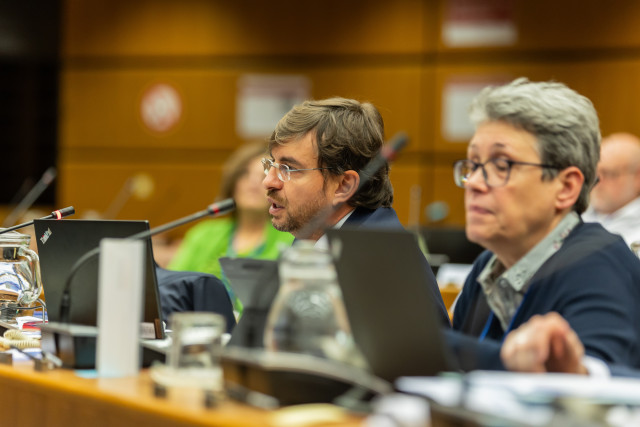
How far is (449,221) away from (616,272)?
4.11 metres

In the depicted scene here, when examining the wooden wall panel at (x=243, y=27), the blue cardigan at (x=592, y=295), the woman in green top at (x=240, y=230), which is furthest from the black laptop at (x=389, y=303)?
the wooden wall panel at (x=243, y=27)

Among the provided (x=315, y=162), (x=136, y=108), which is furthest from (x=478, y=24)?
(x=315, y=162)

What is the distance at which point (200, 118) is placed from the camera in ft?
20.2

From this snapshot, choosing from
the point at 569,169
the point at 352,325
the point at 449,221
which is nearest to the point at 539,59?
the point at 449,221

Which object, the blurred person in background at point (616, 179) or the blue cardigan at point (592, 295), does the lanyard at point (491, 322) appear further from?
the blurred person in background at point (616, 179)

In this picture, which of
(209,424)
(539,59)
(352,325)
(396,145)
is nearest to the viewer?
(209,424)

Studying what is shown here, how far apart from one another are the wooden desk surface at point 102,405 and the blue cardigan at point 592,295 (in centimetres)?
41

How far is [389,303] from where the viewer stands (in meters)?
1.19

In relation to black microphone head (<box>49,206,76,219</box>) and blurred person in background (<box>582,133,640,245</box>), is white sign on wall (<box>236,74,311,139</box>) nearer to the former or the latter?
blurred person in background (<box>582,133,640,245</box>)

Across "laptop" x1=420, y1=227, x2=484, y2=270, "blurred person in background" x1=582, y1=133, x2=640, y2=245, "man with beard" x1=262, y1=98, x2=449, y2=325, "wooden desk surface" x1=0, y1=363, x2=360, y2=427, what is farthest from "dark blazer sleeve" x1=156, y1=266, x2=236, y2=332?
"blurred person in background" x1=582, y1=133, x2=640, y2=245

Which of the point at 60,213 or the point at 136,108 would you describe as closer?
the point at 60,213

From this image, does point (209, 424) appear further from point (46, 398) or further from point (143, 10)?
point (143, 10)

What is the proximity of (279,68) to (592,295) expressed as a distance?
15.5 ft

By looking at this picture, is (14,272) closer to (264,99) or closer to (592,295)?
(592,295)
